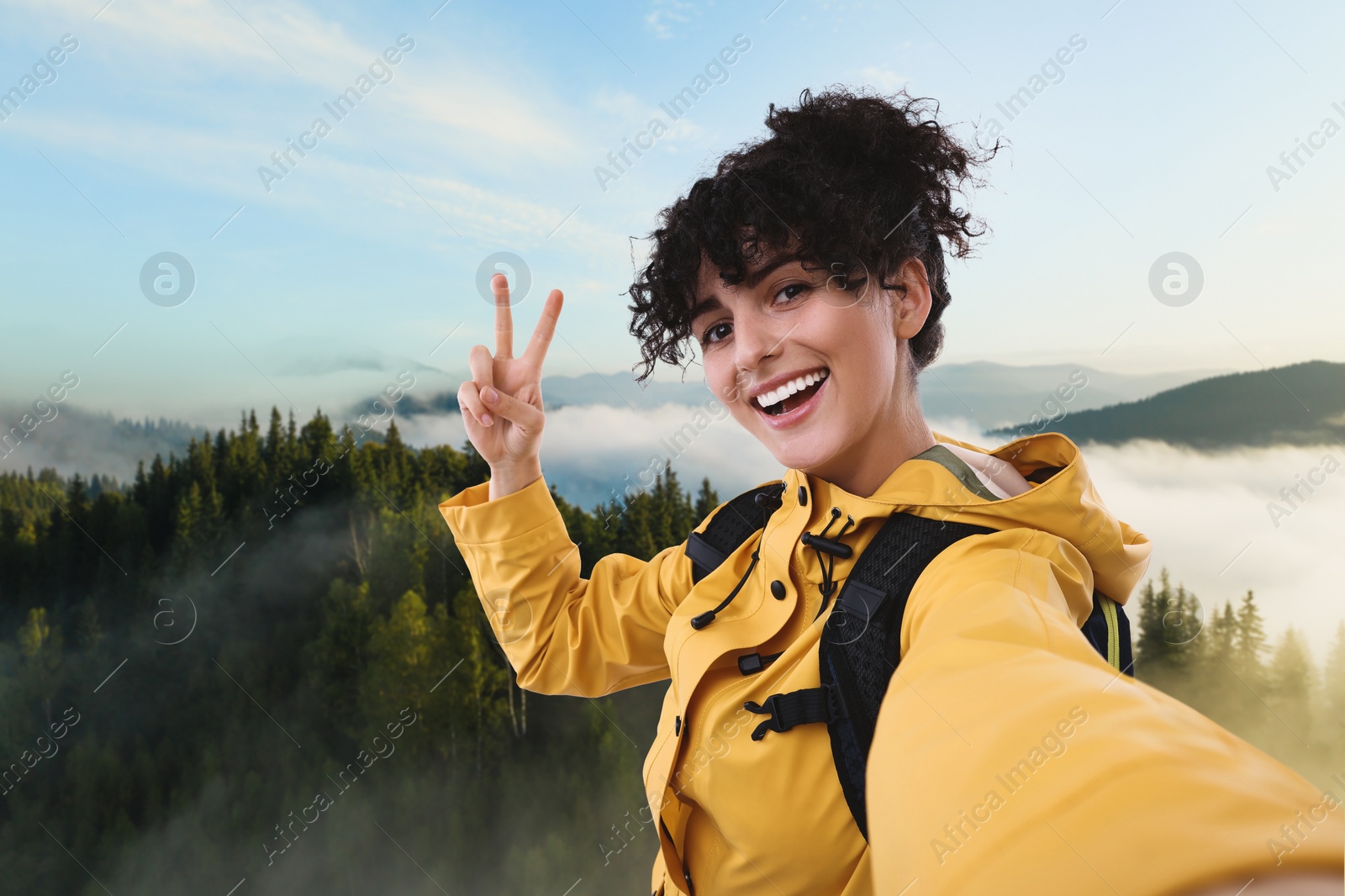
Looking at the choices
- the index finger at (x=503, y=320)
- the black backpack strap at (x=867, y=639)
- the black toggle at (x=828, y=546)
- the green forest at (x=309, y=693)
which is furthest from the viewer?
the green forest at (x=309, y=693)

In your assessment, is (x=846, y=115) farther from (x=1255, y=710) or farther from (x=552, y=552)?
(x=1255, y=710)

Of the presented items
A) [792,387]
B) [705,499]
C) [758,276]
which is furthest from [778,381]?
[705,499]

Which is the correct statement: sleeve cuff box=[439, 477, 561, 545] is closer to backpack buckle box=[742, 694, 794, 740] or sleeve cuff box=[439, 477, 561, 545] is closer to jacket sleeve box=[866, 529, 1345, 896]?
backpack buckle box=[742, 694, 794, 740]

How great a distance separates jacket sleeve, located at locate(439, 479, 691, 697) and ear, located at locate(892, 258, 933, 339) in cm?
56

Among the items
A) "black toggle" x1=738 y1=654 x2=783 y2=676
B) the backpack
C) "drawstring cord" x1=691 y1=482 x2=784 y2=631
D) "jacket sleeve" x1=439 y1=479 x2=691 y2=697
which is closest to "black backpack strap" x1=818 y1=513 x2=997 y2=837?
the backpack

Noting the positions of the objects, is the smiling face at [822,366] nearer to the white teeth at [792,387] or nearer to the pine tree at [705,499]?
the white teeth at [792,387]

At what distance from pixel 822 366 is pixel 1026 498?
302 mm

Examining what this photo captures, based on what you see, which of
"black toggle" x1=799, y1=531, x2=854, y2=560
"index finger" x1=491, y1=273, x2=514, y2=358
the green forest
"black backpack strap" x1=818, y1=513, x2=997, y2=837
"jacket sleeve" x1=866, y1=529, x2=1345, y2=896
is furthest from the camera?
the green forest

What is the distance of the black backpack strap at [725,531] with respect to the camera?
1.19 metres

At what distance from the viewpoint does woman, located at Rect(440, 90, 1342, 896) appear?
0.40 metres

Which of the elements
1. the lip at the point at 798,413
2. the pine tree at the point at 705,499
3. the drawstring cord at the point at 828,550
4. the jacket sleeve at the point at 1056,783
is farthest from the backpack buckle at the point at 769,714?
the pine tree at the point at 705,499

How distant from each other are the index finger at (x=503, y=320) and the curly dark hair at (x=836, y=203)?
251mm

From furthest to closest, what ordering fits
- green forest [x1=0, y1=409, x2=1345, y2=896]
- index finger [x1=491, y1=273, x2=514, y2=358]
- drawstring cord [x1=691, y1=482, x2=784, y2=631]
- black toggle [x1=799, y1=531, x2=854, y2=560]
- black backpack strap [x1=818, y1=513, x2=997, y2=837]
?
green forest [x1=0, y1=409, x2=1345, y2=896], index finger [x1=491, y1=273, x2=514, y2=358], drawstring cord [x1=691, y1=482, x2=784, y2=631], black toggle [x1=799, y1=531, x2=854, y2=560], black backpack strap [x1=818, y1=513, x2=997, y2=837]

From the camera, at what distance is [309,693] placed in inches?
110
